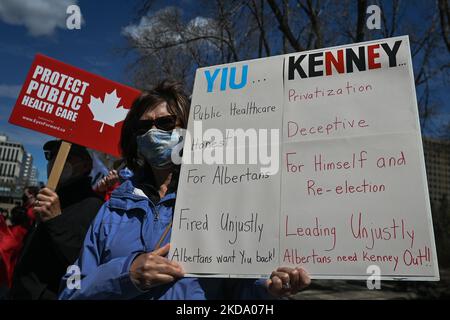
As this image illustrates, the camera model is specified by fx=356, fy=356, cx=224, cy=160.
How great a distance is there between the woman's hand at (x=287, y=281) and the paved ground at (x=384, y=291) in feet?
20.5

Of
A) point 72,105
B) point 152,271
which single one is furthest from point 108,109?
point 152,271

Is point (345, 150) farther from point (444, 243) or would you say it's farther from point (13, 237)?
point (444, 243)

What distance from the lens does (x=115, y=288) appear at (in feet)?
5.01

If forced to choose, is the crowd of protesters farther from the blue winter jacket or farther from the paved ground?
the paved ground

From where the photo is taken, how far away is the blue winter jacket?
5.04 ft

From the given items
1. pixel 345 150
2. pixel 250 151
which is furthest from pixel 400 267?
pixel 250 151

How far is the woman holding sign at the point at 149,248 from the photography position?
1.51 metres

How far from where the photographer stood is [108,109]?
9.09 feet

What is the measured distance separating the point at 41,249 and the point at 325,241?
1.71 meters

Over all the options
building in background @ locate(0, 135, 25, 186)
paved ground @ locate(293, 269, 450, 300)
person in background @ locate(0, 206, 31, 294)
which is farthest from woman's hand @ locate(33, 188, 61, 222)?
building in background @ locate(0, 135, 25, 186)

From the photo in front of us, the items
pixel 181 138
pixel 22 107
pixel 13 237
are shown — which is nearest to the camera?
pixel 181 138

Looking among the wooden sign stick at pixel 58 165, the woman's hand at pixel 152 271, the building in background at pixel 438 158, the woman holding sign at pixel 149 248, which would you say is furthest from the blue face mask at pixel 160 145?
the building in background at pixel 438 158

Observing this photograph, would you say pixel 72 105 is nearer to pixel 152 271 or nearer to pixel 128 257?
pixel 128 257

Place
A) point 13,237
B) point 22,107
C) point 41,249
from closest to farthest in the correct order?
1. point 41,249
2. point 22,107
3. point 13,237
